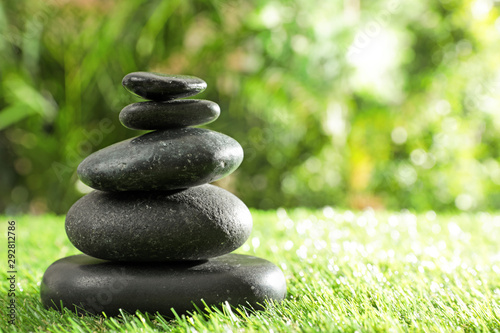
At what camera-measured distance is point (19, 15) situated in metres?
9.16

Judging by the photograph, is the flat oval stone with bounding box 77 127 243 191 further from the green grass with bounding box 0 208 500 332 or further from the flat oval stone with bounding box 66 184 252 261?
the green grass with bounding box 0 208 500 332

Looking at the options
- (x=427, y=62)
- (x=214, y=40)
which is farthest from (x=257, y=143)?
(x=427, y=62)

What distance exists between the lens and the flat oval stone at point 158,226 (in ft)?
9.20

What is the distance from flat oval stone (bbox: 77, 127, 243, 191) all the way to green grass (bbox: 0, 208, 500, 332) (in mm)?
713

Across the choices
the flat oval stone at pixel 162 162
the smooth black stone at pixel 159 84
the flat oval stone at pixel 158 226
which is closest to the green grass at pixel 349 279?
the flat oval stone at pixel 158 226

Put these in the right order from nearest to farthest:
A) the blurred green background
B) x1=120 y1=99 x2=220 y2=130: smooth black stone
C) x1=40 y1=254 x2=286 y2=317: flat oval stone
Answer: x1=40 y1=254 x2=286 y2=317: flat oval stone
x1=120 y1=99 x2=220 y2=130: smooth black stone
the blurred green background

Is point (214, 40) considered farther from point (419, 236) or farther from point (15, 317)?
point (15, 317)

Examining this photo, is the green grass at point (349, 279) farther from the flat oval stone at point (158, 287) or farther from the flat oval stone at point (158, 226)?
the flat oval stone at point (158, 226)

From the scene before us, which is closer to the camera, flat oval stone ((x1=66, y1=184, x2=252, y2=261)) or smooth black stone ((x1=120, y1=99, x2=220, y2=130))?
flat oval stone ((x1=66, y1=184, x2=252, y2=261))

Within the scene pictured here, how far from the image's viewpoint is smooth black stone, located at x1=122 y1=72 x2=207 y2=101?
2.88 metres

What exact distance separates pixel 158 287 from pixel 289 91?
24.6 feet

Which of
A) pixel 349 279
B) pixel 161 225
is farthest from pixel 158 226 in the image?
pixel 349 279

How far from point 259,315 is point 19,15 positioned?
8.45 metres

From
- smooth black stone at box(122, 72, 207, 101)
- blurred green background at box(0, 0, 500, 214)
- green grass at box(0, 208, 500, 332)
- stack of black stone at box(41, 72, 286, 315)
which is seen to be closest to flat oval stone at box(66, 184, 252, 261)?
stack of black stone at box(41, 72, 286, 315)
